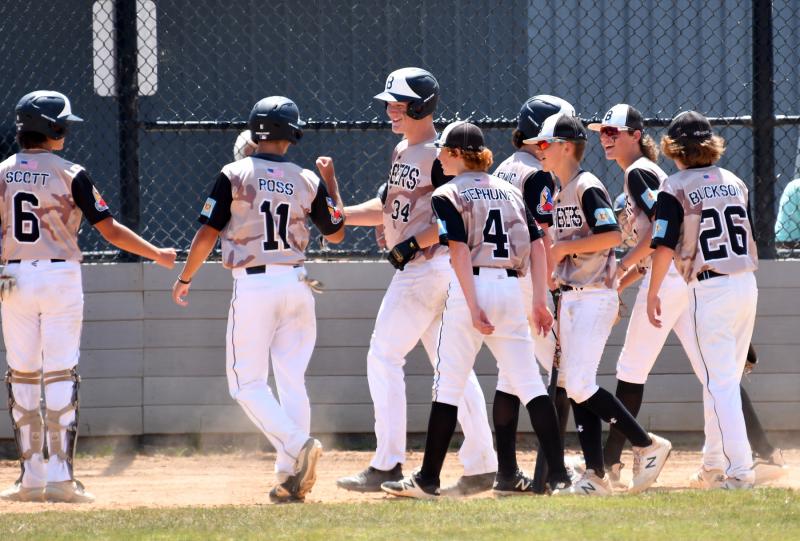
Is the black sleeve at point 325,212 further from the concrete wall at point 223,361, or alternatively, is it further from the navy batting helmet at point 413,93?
the concrete wall at point 223,361

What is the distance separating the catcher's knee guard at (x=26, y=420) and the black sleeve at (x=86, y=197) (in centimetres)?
83

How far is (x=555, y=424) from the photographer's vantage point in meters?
6.04

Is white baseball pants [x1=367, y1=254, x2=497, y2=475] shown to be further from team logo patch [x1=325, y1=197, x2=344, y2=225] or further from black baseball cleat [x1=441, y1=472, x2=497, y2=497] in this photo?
team logo patch [x1=325, y1=197, x2=344, y2=225]

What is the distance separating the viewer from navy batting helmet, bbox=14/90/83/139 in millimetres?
6320

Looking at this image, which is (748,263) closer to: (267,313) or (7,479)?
(267,313)

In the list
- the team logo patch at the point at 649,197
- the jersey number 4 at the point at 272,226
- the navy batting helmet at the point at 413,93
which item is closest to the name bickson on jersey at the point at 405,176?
the navy batting helmet at the point at 413,93

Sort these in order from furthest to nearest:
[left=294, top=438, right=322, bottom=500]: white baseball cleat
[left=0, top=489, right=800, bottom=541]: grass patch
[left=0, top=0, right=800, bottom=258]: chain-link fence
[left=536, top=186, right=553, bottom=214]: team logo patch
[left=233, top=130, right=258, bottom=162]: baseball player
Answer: [left=0, top=0, right=800, bottom=258]: chain-link fence < [left=233, top=130, right=258, bottom=162]: baseball player < [left=536, top=186, right=553, bottom=214]: team logo patch < [left=294, top=438, right=322, bottom=500]: white baseball cleat < [left=0, top=489, right=800, bottom=541]: grass patch

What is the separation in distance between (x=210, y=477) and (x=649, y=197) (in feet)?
9.82

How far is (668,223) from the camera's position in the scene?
6043 mm

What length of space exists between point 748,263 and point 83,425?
4.34 m

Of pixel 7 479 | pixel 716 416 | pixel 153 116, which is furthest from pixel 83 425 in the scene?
pixel 716 416

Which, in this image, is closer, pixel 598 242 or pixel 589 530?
pixel 589 530

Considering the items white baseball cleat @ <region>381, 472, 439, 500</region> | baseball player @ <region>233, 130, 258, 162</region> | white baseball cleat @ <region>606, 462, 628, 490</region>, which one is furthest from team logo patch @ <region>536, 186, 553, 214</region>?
baseball player @ <region>233, 130, 258, 162</region>

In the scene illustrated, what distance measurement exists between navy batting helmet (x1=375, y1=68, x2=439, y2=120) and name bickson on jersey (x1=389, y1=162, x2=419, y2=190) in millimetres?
267
